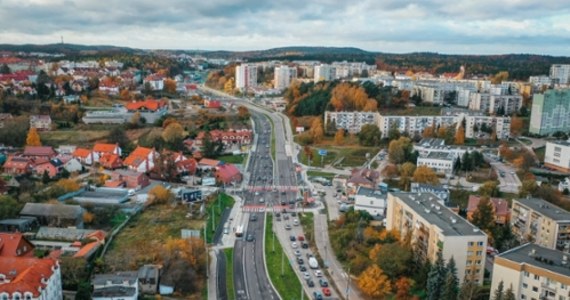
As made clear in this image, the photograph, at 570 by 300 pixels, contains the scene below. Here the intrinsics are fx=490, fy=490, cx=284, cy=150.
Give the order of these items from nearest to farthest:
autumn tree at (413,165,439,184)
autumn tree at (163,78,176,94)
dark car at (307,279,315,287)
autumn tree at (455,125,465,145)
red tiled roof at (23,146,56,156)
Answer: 1. dark car at (307,279,315,287)
2. autumn tree at (413,165,439,184)
3. red tiled roof at (23,146,56,156)
4. autumn tree at (455,125,465,145)
5. autumn tree at (163,78,176,94)

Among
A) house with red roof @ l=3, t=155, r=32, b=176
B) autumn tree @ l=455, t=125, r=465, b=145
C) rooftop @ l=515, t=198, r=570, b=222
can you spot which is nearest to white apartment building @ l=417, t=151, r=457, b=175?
autumn tree @ l=455, t=125, r=465, b=145

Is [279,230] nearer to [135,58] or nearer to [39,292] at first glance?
[39,292]

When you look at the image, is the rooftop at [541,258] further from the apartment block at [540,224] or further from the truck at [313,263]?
the truck at [313,263]

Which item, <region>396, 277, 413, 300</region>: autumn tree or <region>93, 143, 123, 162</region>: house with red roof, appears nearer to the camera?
<region>396, 277, 413, 300</region>: autumn tree

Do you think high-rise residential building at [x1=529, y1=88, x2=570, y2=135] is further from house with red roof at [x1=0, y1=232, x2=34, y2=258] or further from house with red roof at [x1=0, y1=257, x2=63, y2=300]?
house with red roof at [x1=0, y1=257, x2=63, y2=300]

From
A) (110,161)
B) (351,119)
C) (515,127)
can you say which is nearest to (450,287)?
(110,161)

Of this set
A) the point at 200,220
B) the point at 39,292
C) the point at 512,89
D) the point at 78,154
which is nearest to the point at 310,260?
the point at 200,220

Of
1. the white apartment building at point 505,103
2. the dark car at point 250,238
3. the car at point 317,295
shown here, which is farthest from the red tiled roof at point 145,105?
the car at point 317,295
